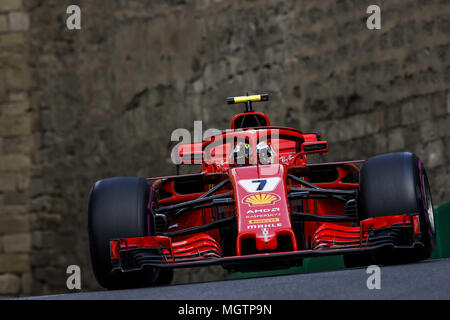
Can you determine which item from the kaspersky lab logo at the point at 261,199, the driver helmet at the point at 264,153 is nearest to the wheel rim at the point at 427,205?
the kaspersky lab logo at the point at 261,199

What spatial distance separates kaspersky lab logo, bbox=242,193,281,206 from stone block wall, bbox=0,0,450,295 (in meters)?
5.27

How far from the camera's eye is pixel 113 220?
641cm

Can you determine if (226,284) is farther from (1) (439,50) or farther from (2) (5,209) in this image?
(2) (5,209)

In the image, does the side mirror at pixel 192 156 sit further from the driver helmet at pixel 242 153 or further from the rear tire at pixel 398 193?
the rear tire at pixel 398 193

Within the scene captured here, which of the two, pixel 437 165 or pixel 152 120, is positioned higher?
pixel 152 120

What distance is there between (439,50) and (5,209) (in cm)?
942

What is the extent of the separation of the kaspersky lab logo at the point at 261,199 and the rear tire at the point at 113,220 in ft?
2.45

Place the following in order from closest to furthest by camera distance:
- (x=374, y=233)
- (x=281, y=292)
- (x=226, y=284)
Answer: (x=281, y=292), (x=226, y=284), (x=374, y=233)

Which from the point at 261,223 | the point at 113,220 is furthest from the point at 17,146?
the point at 261,223

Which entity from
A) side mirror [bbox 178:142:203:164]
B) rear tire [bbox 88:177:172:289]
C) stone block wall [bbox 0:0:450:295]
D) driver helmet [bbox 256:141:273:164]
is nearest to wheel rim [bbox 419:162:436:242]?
driver helmet [bbox 256:141:273:164]

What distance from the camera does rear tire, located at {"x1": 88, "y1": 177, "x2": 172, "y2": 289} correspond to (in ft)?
21.0

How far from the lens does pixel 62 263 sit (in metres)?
17.2
